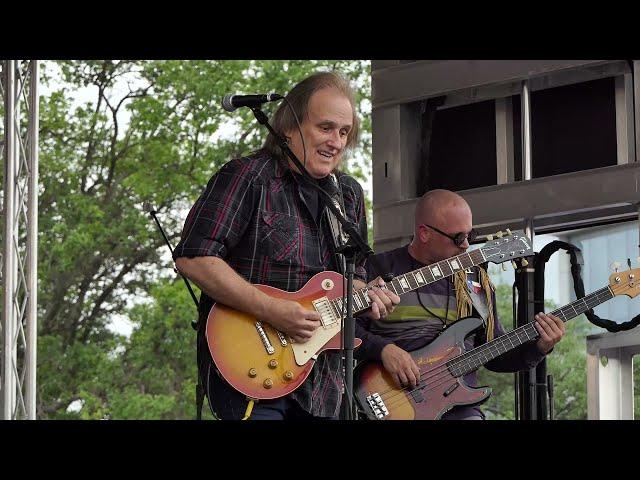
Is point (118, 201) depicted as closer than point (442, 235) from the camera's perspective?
No

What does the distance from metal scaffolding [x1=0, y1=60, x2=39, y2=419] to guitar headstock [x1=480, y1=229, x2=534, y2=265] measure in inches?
125

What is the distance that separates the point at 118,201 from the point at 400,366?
12.6 m

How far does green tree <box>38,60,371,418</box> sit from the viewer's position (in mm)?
16484

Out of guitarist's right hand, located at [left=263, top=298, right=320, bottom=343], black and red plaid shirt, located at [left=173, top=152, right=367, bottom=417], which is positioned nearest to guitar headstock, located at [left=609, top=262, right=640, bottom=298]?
black and red plaid shirt, located at [left=173, top=152, right=367, bottom=417]

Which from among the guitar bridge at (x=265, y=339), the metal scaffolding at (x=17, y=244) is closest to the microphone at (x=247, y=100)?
the guitar bridge at (x=265, y=339)

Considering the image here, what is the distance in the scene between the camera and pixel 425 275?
4.74 meters

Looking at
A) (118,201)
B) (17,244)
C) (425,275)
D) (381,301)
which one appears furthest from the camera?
(118,201)

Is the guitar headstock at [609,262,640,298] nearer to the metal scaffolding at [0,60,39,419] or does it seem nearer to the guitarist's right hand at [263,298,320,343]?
the guitarist's right hand at [263,298,320,343]

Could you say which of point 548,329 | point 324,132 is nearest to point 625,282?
point 548,329

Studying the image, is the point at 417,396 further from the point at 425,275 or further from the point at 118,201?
the point at 118,201
